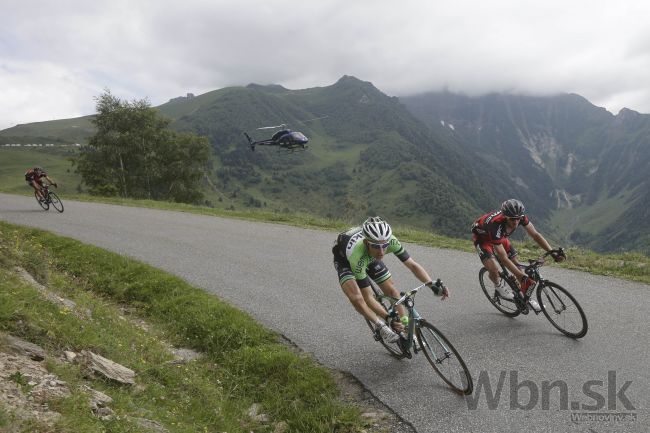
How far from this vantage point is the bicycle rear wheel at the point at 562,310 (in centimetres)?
702

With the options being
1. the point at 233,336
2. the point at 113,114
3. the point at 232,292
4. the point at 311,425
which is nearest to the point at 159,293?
the point at 232,292

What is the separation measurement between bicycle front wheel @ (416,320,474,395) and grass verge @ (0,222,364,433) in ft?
4.50

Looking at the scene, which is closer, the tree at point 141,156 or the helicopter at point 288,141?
the helicopter at point 288,141

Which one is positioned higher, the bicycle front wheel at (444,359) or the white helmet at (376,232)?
the white helmet at (376,232)

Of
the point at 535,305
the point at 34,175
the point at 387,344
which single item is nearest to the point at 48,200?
the point at 34,175

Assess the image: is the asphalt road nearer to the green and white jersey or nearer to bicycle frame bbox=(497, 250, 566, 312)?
bicycle frame bbox=(497, 250, 566, 312)

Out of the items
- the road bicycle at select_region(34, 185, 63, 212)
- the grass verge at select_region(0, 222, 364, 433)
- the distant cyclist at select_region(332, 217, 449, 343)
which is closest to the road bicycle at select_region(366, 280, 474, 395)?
the distant cyclist at select_region(332, 217, 449, 343)

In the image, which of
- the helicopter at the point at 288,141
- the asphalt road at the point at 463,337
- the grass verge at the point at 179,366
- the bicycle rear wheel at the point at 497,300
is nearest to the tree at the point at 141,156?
the helicopter at the point at 288,141

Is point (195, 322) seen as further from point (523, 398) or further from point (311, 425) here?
point (523, 398)

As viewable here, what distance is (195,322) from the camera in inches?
313

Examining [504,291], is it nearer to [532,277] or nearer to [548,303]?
[532,277]

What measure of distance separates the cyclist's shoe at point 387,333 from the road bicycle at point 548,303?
3063 millimetres

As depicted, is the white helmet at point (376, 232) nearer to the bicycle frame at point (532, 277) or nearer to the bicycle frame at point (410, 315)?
the bicycle frame at point (410, 315)

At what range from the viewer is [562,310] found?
7.29 meters
